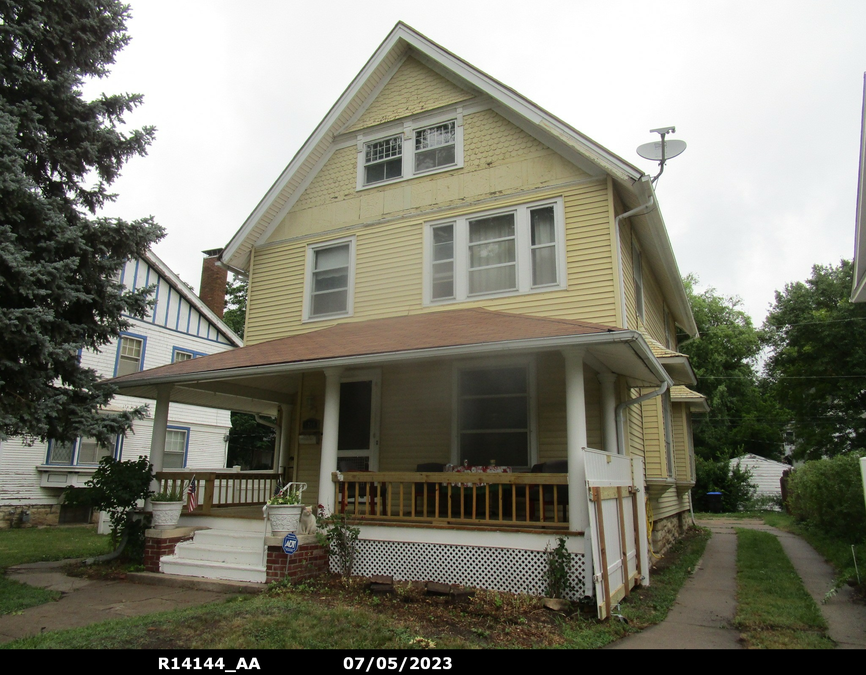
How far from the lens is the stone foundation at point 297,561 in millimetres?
7320

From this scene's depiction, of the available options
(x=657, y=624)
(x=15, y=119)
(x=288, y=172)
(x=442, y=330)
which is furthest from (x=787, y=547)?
(x=15, y=119)

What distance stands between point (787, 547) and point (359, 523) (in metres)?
10.4

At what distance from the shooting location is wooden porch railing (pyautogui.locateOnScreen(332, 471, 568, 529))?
702cm

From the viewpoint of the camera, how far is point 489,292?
10.4m

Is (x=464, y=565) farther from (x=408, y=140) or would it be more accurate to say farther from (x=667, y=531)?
(x=408, y=140)

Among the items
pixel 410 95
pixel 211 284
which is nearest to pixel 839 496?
pixel 410 95

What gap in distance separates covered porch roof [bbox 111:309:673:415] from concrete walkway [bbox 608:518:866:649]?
9.28 feet

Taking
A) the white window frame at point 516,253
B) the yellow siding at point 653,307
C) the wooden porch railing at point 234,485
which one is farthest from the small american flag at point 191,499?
the yellow siding at point 653,307

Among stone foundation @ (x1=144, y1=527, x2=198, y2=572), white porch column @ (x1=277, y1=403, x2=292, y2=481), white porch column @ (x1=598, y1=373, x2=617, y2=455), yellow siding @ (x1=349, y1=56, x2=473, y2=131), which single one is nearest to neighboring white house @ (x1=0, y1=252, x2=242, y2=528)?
white porch column @ (x1=277, y1=403, x2=292, y2=481)

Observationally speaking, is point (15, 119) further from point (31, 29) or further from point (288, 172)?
point (288, 172)

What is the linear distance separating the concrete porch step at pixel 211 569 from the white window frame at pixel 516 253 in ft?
17.3

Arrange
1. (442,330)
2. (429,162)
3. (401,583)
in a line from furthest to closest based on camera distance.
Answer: (429,162) < (442,330) < (401,583)

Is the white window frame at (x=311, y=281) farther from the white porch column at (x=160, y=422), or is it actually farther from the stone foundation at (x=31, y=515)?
the stone foundation at (x=31, y=515)

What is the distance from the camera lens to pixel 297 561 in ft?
24.5
